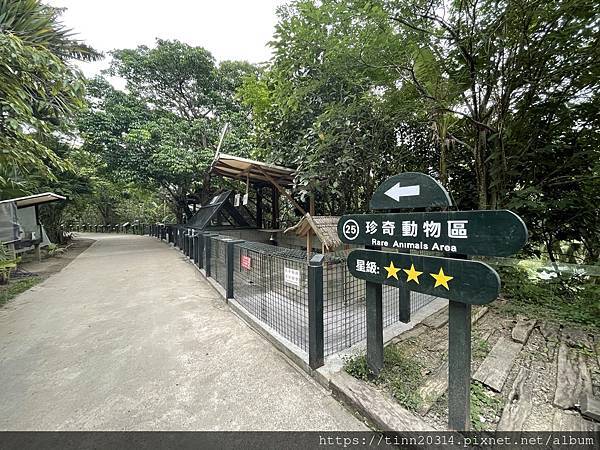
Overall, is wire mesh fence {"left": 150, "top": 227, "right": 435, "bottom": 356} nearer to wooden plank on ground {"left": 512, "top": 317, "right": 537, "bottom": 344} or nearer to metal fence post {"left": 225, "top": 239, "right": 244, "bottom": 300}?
metal fence post {"left": 225, "top": 239, "right": 244, "bottom": 300}

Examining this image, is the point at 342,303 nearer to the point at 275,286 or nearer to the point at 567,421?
the point at 275,286

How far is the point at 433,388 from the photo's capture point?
7.25ft

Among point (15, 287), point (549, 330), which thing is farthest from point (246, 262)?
point (15, 287)

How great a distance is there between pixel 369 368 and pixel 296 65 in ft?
17.4

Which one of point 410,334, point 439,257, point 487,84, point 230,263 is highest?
point 487,84

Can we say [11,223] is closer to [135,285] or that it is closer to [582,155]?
[135,285]

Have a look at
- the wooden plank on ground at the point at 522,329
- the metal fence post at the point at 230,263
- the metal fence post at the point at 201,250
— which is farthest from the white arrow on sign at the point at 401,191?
the metal fence post at the point at 201,250

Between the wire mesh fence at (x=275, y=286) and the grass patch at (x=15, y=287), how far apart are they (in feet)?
14.7

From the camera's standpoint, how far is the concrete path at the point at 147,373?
201cm

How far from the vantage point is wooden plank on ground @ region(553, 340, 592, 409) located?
2104mm

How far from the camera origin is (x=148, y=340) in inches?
132

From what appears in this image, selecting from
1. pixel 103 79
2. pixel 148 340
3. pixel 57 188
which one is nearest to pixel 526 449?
pixel 148 340

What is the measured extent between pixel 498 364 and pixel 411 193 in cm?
196

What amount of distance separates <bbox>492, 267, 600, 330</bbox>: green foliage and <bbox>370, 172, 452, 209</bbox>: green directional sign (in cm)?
320
